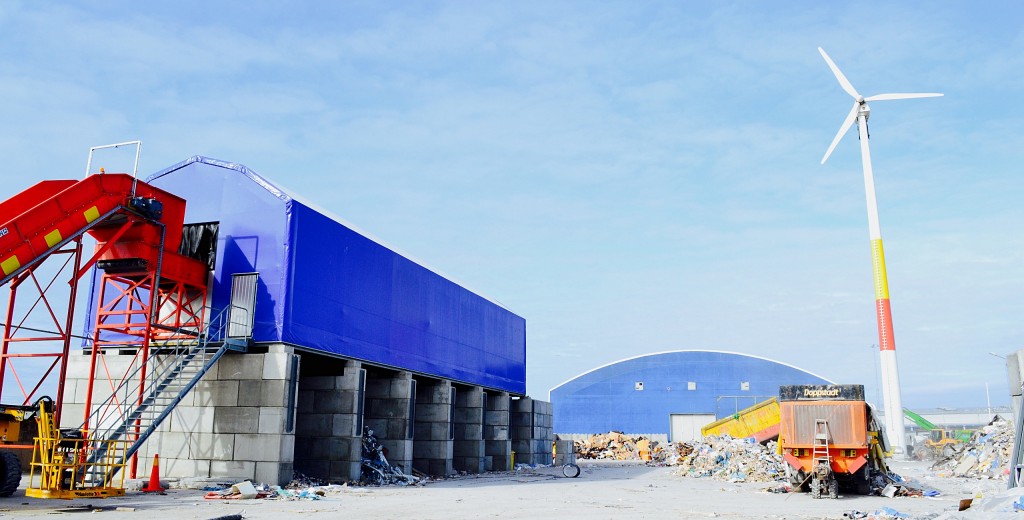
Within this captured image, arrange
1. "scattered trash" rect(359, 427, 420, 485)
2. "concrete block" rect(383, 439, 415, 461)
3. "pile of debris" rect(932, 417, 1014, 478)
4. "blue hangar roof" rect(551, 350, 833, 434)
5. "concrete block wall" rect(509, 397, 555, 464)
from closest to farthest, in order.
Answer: "scattered trash" rect(359, 427, 420, 485) < "concrete block" rect(383, 439, 415, 461) < "pile of debris" rect(932, 417, 1014, 478) < "concrete block wall" rect(509, 397, 555, 464) < "blue hangar roof" rect(551, 350, 833, 434)

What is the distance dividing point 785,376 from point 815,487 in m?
48.6

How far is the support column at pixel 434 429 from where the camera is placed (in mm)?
29766

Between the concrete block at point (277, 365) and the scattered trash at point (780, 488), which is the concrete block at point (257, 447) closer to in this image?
the concrete block at point (277, 365)

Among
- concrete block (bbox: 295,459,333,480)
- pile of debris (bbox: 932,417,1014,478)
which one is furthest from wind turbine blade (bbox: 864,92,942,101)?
concrete block (bbox: 295,459,333,480)

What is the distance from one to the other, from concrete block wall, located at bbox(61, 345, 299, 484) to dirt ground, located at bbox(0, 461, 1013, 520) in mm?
2188

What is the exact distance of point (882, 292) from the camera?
45281 millimetres

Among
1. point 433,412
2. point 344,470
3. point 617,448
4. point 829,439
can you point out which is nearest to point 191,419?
point 344,470

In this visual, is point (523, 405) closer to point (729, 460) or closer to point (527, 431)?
point (527, 431)

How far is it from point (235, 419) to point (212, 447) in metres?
1.06

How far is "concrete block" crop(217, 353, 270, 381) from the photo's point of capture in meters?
21.8

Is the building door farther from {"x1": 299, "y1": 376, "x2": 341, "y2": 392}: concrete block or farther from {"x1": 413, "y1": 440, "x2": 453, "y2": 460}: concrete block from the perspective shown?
{"x1": 299, "y1": 376, "x2": 341, "y2": 392}: concrete block

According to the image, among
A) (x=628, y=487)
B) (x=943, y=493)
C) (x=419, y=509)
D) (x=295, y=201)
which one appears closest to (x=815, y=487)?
(x=943, y=493)

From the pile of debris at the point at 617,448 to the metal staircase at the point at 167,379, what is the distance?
3502 cm

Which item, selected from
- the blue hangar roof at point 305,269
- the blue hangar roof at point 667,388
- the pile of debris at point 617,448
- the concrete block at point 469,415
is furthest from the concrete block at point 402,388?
the blue hangar roof at point 667,388
